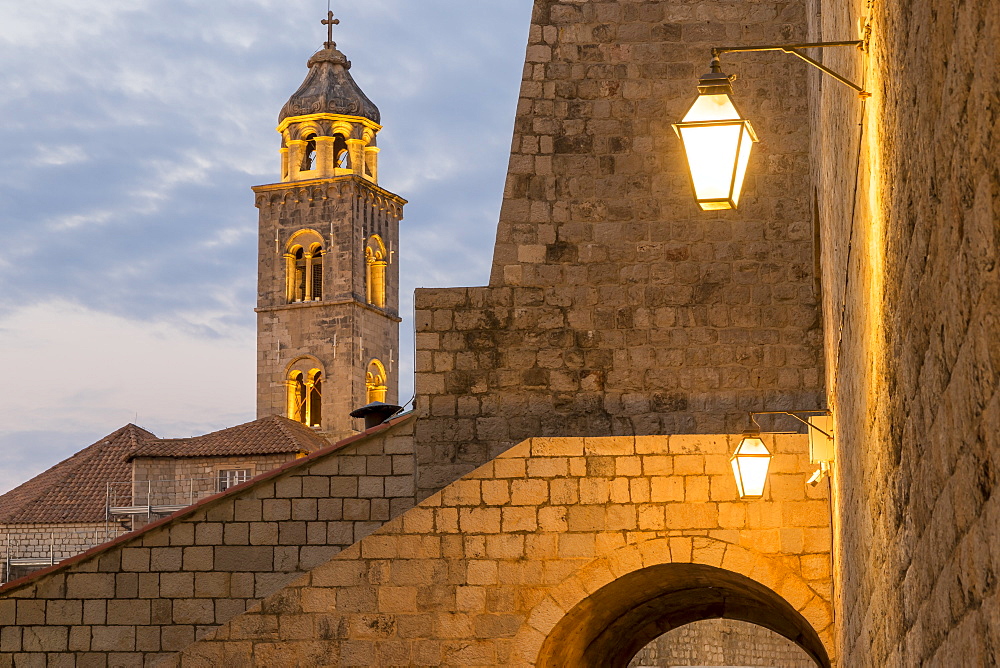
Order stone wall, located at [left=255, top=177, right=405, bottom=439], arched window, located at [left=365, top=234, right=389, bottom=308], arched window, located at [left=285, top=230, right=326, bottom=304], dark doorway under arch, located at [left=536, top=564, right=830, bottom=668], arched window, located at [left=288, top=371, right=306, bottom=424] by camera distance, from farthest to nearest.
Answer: arched window, located at [left=365, top=234, right=389, bottom=308] < arched window, located at [left=285, top=230, right=326, bottom=304] < arched window, located at [left=288, top=371, right=306, bottom=424] < stone wall, located at [left=255, top=177, right=405, bottom=439] < dark doorway under arch, located at [left=536, top=564, right=830, bottom=668]

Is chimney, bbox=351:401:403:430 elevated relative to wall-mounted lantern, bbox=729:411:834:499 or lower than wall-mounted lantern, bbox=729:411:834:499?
elevated

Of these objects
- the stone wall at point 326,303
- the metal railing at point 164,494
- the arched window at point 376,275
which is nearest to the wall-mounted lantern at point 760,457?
the metal railing at point 164,494

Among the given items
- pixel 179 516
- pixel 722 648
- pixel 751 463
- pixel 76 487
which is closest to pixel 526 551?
pixel 751 463

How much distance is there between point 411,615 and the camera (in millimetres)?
8750

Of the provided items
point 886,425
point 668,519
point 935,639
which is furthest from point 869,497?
point 668,519

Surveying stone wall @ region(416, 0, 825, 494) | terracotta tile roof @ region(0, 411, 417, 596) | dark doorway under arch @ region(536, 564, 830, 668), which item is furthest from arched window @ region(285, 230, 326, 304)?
terracotta tile roof @ region(0, 411, 417, 596)

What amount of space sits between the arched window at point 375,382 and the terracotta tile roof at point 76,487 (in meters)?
8.58

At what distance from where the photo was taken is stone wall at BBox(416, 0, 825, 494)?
11.1m

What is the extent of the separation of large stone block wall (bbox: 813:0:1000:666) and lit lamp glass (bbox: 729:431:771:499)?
3.68 metres

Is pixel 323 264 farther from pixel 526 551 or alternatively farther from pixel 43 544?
pixel 526 551

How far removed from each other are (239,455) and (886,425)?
34.6m

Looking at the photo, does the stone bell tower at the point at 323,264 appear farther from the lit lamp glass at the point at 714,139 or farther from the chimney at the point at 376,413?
the lit lamp glass at the point at 714,139

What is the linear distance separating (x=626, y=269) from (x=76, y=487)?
30.9 m

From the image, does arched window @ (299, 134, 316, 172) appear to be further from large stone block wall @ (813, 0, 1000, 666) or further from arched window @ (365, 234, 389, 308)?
large stone block wall @ (813, 0, 1000, 666)
